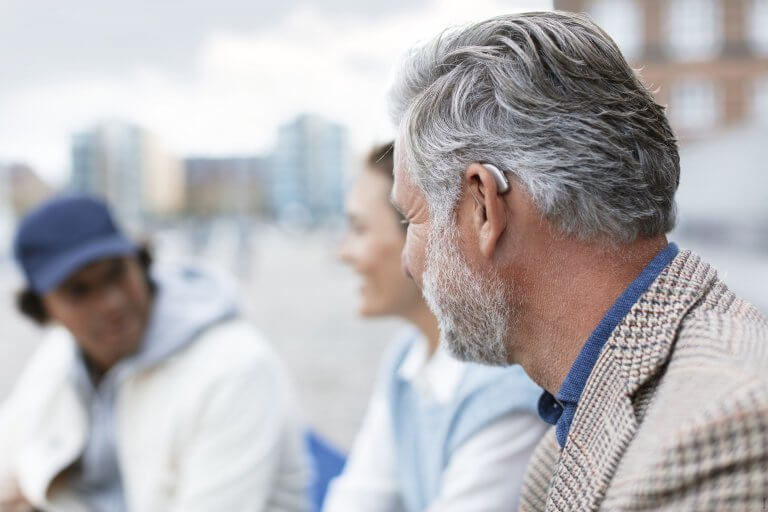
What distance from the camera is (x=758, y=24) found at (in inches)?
894

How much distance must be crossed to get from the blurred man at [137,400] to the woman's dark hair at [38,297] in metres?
0.02

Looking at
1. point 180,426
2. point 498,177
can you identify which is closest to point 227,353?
point 180,426

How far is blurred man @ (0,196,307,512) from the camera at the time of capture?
1885 millimetres

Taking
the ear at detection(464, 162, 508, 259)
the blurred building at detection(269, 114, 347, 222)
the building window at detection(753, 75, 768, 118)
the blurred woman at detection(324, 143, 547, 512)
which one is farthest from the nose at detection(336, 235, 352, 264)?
the blurred building at detection(269, 114, 347, 222)

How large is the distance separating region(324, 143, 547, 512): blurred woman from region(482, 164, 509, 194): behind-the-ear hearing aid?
378mm

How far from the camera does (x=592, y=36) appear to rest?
32.8 inches

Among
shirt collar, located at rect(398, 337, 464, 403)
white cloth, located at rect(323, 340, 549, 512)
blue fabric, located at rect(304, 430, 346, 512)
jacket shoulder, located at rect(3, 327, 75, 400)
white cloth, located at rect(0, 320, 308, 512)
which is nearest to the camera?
white cloth, located at rect(323, 340, 549, 512)

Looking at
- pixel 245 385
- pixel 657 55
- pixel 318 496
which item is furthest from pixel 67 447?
pixel 657 55

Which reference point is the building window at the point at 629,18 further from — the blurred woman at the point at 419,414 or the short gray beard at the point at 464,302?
the short gray beard at the point at 464,302

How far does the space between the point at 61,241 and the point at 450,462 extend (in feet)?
4.29

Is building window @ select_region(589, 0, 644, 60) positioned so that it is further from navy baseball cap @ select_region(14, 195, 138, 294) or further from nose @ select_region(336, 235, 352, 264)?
navy baseball cap @ select_region(14, 195, 138, 294)

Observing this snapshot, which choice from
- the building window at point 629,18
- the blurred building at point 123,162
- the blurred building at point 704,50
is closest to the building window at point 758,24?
the blurred building at point 704,50

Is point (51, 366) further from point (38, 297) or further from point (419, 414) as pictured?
point (419, 414)

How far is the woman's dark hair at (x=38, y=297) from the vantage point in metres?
2.28
